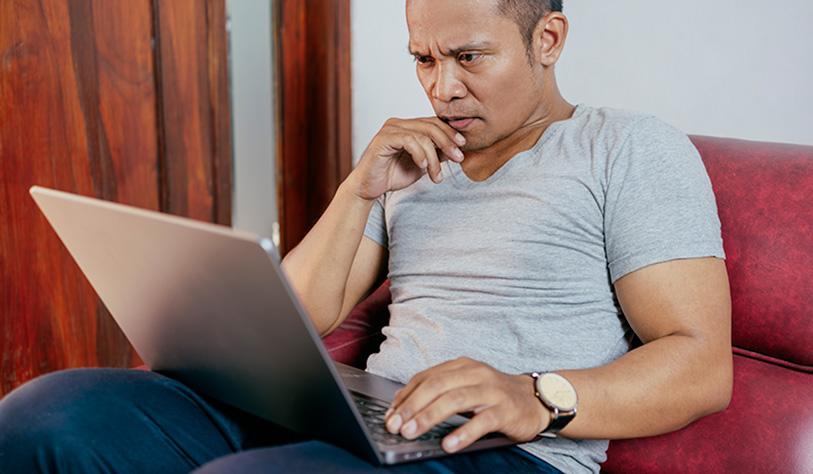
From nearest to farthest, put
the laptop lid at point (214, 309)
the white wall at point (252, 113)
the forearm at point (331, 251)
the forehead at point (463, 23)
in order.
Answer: the laptop lid at point (214, 309)
the forehead at point (463, 23)
the forearm at point (331, 251)
the white wall at point (252, 113)

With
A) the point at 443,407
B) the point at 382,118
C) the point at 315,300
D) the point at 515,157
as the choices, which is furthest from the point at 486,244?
the point at 382,118

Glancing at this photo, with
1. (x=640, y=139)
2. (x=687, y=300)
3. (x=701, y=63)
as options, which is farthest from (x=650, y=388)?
(x=701, y=63)

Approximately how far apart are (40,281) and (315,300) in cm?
94

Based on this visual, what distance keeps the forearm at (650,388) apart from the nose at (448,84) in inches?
18.5

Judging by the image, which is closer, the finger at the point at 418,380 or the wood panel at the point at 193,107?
the finger at the point at 418,380

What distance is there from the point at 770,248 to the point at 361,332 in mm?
670

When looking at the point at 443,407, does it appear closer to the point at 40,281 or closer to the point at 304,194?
the point at 40,281

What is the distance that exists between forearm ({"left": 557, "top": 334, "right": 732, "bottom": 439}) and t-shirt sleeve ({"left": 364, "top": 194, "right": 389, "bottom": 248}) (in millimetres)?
537

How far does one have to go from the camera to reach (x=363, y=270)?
1558mm

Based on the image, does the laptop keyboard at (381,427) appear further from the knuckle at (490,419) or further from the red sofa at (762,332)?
the red sofa at (762,332)

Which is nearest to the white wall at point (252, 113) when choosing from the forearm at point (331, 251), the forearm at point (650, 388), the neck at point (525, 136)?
the forearm at point (331, 251)

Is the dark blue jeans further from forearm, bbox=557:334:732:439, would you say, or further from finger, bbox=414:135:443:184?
finger, bbox=414:135:443:184

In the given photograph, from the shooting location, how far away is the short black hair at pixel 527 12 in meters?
1.34

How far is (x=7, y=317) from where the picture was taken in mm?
2059
